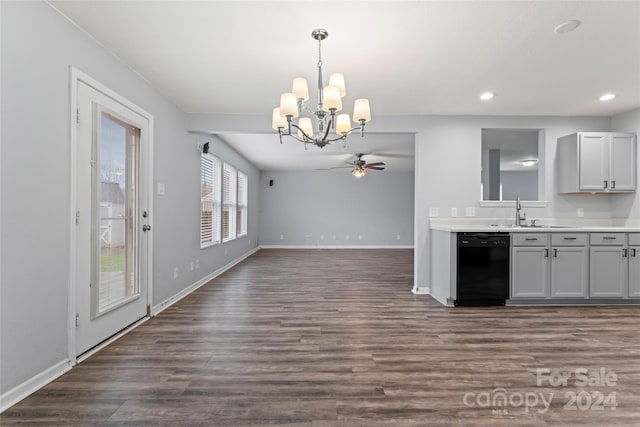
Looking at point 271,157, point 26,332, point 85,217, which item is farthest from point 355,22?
point 271,157

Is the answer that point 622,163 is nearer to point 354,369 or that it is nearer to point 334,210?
point 354,369

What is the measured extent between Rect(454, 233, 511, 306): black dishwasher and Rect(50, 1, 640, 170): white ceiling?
1.64m

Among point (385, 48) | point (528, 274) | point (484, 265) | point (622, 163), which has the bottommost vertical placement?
point (528, 274)

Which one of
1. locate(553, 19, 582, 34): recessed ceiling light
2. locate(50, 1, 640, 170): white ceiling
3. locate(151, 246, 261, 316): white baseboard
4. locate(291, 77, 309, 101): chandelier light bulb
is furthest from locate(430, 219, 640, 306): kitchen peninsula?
locate(151, 246, 261, 316): white baseboard

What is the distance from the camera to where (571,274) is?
12.3 ft

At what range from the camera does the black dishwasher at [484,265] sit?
3.74 m

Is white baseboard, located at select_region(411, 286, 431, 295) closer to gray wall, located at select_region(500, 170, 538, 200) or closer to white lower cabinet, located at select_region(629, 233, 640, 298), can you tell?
white lower cabinet, located at select_region(629, 233, 640, 298)

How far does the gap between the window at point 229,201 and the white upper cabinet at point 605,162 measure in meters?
5.60

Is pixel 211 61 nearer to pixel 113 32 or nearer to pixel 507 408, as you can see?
pixel 113 32

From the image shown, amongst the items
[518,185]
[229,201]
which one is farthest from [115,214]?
[518,185]

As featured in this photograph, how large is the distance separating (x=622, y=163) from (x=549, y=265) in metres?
1.72

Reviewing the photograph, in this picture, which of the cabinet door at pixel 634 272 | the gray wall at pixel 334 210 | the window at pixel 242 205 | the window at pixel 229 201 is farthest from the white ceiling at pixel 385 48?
the gray wall at pixel 334 210

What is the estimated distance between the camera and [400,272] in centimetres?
601

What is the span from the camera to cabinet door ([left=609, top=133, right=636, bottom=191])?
4.05m
